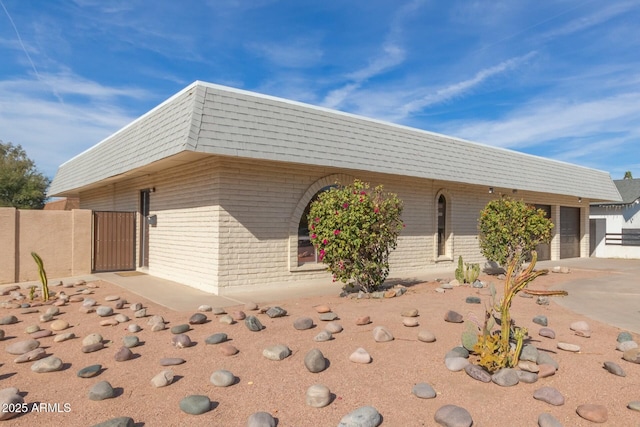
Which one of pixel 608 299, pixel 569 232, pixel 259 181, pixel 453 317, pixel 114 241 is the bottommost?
pixel 608 299

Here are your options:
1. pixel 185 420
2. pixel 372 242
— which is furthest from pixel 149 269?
pixel 185 420

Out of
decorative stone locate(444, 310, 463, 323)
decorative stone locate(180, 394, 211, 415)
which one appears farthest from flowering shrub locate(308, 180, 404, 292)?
decorative stone locate(180, 394, 211, 415)

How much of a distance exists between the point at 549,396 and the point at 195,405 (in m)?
3.35

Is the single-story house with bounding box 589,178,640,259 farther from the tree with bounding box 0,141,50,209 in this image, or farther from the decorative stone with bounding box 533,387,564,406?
the tree with bounding box 0,141,50,209

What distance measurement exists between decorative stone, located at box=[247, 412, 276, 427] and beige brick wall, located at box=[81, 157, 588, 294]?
245 inches

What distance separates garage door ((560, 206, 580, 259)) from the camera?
21.7 meters

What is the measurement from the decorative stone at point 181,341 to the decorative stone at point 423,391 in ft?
9.84

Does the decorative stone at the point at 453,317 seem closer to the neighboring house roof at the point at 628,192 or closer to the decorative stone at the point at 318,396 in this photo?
the decorative stone at the point at 318,396

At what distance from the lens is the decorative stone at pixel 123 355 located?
5080mm

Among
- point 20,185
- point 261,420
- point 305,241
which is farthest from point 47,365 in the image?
point 20,185

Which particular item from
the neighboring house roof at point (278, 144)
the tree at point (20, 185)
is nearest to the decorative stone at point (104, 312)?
the neighboring house roof at point (278, 144)

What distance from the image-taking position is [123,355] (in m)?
5.10

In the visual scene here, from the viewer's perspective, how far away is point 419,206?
561 inches

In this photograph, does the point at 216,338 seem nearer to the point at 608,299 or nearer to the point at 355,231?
the point at 355,231
